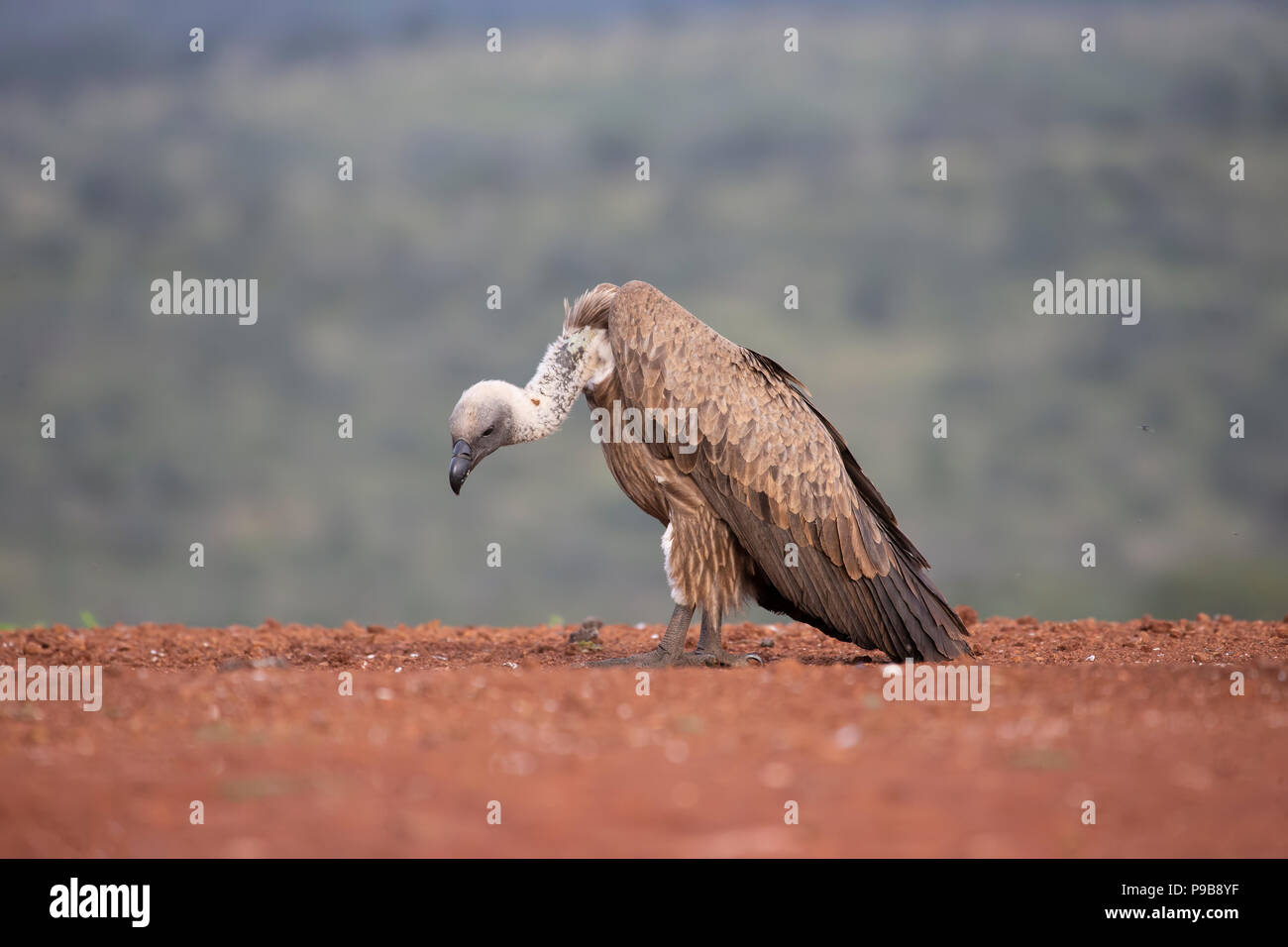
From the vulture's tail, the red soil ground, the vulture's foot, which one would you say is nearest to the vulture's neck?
the vulture's foot

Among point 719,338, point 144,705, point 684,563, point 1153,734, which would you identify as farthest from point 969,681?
point 144,705

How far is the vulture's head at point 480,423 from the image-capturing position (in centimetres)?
820

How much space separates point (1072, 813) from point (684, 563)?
4383 mm

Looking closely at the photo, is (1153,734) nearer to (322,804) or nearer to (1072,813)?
(1072,813)

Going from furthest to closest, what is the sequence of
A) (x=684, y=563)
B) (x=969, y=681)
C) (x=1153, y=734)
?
(x=684, y=563) < (x=969, y=681) < (x=1153, y=734)

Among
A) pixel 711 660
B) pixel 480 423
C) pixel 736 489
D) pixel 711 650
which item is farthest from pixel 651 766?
pixel 480 423

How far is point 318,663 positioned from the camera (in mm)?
8312

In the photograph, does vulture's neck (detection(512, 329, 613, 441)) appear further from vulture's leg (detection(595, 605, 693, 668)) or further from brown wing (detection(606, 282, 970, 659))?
vulture's leg (detection(595, 605, 693, 668))

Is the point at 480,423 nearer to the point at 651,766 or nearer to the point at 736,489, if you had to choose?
the point at 736,489

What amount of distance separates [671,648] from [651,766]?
A: 12.5 ft

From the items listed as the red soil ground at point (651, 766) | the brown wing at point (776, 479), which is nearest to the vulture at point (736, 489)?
the brown wing at point (776, 479)

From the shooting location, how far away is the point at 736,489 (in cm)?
780

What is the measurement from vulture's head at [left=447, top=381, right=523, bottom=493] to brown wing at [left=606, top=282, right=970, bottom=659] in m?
0.94

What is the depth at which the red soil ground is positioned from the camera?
142 inches
